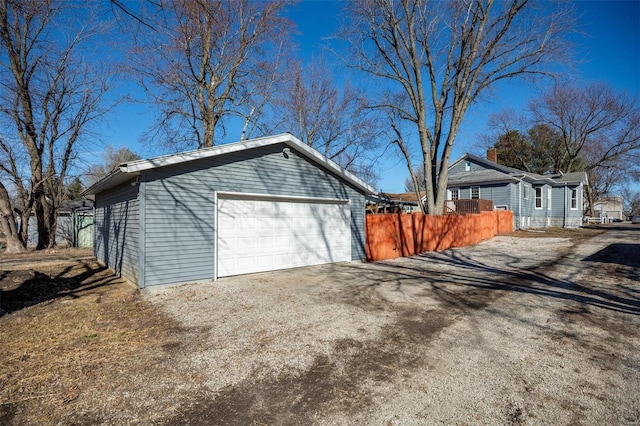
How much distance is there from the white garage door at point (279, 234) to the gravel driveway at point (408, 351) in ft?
2.65

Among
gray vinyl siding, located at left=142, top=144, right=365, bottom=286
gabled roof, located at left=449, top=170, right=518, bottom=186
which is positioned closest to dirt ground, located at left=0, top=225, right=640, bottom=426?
gray vinyl siding, located at left=142, top=144, right=365, bottom=286

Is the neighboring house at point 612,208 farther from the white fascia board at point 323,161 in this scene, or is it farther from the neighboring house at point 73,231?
the neighboring house at point 73,231

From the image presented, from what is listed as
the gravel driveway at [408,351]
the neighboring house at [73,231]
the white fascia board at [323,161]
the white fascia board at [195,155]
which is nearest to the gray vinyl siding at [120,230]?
the white fascia board at [195,155]

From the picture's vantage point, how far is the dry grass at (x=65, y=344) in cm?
290

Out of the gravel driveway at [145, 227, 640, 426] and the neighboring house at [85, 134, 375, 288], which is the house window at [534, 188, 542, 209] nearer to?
the gravel driveway at [145, 227, 640, 426]

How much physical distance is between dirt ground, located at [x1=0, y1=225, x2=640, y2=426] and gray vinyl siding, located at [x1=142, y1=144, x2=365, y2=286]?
508mm

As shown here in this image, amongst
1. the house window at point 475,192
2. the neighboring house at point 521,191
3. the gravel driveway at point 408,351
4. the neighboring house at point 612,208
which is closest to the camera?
the gravel driveway at point 408,351

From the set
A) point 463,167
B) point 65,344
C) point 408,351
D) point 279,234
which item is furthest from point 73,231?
point 463,167

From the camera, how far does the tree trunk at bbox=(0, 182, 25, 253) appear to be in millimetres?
13836

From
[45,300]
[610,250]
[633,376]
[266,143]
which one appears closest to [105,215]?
[45,300]

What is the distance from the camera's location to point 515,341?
4.08 m

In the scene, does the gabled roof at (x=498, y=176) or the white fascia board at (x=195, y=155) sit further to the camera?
the gabled roof at (x=498, y=176)

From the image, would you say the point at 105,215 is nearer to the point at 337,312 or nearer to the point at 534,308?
the point at 337,312

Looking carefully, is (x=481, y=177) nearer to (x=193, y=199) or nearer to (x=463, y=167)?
(x=463, y=167)
